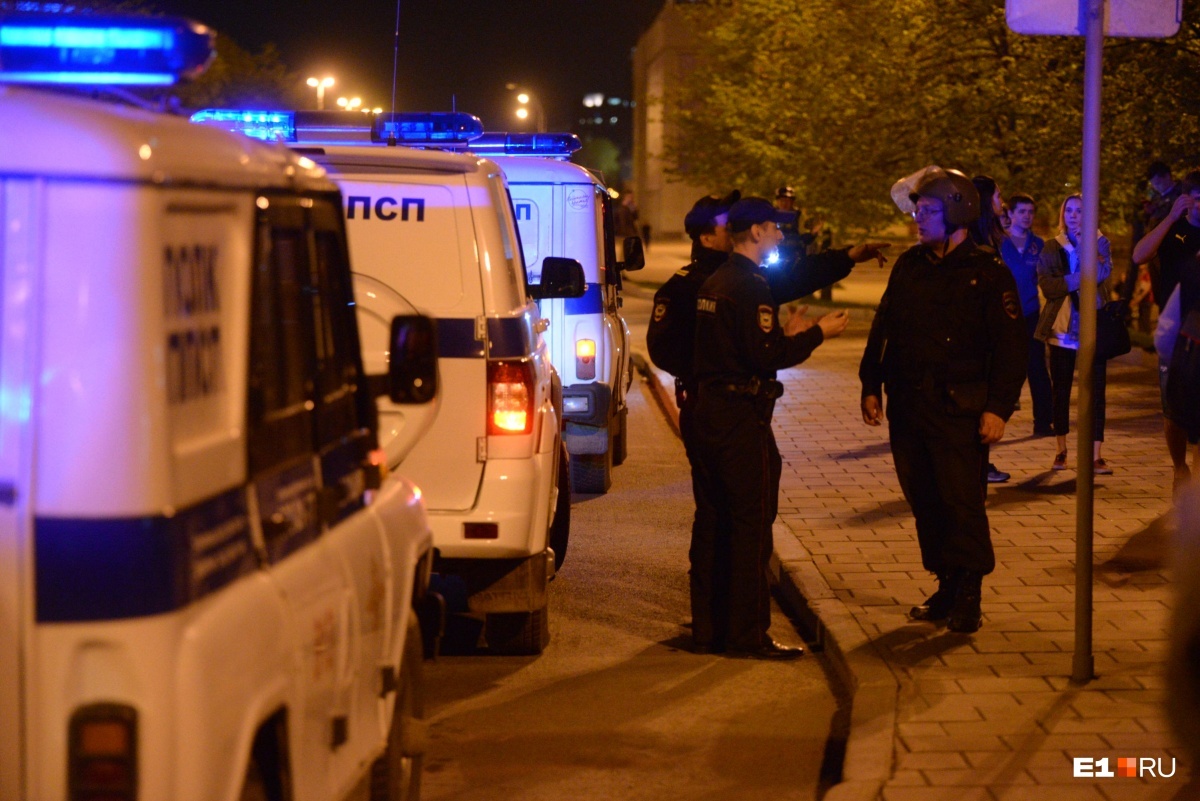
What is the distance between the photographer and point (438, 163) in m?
6.46

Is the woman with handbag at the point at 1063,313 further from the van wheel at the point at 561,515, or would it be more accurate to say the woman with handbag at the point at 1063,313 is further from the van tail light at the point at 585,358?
the van wheel at the point at 561,515

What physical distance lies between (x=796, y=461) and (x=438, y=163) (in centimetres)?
604

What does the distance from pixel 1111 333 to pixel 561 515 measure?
3951mm

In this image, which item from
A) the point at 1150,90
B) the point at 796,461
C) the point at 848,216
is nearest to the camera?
the point at 796,461

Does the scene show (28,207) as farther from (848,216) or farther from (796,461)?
(848,216)

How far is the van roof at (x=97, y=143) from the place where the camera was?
2795 mm

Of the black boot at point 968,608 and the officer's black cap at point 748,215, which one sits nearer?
the officer's black cap at point 748,215

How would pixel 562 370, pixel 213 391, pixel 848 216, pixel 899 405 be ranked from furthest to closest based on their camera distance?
pixel 848 216 → pixel 562 370 → pixel 899 405 → pixel 213 391

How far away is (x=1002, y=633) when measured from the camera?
6.86 meters

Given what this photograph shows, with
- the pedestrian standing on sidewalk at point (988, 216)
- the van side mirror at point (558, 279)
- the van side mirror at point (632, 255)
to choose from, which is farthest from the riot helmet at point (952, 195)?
the van side mirror at point (632, 255)

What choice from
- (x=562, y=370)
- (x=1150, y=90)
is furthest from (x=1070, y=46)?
(x=562, y=370)

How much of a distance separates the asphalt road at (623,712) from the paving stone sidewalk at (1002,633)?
0.30m

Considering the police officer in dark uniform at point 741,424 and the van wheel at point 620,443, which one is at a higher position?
the police officer in dark uniform at point 741,424

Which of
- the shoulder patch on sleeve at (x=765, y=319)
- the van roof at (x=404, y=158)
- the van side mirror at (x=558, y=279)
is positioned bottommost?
the shoulder patch on sleeve at (x=765, y=319)
